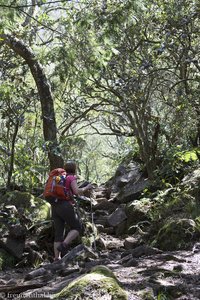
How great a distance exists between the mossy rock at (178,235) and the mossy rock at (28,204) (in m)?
3.09

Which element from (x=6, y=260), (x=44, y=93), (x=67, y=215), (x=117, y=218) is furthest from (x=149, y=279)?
(x=44, y=93)

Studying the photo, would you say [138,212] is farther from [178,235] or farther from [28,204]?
[178,235]

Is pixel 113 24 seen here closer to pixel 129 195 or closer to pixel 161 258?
pixel 161 258

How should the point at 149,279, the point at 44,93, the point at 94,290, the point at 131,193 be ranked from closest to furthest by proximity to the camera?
the point at 94,290 < the point at 149,279 < the point at 44,93 < the point at 131,193

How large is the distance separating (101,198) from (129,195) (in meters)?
1.19

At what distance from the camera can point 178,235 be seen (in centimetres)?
660

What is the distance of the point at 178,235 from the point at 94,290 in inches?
128

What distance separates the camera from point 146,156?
40.0 feet

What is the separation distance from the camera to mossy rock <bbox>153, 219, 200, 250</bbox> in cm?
649

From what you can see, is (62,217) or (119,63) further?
(119,63)

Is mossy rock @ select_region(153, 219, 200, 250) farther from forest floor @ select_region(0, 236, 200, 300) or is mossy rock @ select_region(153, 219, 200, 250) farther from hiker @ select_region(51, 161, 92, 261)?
hiker @ select_region(51, 161, 92, 261)

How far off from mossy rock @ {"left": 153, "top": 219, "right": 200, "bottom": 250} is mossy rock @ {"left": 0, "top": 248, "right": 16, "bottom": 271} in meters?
2.72

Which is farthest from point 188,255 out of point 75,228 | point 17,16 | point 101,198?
point 101,198

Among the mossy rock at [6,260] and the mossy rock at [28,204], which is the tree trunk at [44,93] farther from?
the mossy rock at [6,260]
